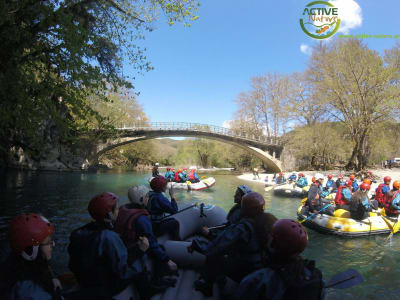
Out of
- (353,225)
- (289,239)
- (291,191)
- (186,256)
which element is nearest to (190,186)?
(291,191)

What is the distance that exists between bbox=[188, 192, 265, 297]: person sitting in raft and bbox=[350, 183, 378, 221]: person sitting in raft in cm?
701

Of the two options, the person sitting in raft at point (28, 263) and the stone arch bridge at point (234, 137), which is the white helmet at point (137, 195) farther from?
the stone arch bridge at point (234, 137)

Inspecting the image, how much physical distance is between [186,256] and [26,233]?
2523mm

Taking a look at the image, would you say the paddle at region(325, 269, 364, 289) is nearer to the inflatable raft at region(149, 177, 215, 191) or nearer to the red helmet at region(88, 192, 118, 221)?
the red helmet at region(88, 192, 118, 221)

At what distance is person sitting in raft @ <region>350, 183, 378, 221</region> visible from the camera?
27.8 ft

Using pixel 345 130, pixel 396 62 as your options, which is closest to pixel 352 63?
pixel 396 62

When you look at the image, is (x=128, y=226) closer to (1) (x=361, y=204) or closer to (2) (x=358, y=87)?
(1) (x=361, y=204)

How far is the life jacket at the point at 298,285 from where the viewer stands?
5.96 ft

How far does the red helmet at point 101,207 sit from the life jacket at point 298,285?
155 centimetres

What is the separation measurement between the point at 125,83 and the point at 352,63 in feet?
74.2

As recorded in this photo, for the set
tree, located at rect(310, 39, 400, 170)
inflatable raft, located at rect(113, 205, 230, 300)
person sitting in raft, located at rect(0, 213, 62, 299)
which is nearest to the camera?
person sitting in raft, located at rect(0, 213, 62, 299)

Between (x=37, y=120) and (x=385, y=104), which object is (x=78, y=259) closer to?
(x=37, y=120)

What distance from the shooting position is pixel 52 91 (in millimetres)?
6934

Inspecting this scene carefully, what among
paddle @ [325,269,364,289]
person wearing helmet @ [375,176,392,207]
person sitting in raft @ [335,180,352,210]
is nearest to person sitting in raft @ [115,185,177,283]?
paddle @ [325,269,364,289]
